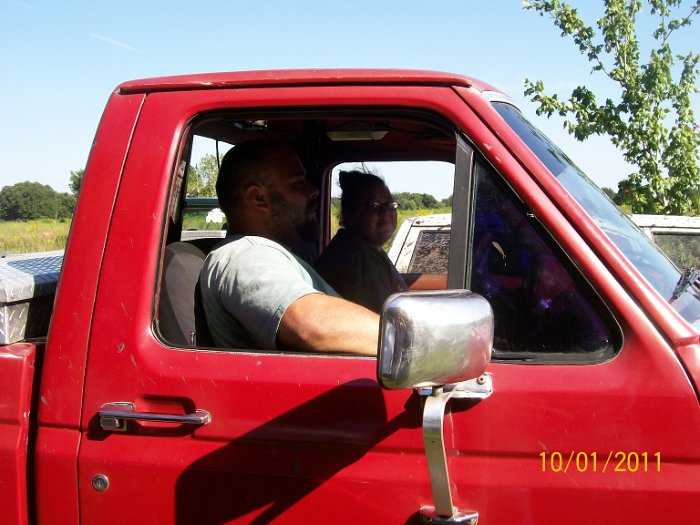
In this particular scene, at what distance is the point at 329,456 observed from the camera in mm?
1620

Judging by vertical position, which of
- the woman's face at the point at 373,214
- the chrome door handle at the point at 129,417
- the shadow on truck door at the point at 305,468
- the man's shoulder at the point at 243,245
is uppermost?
the woman's face at the point at 373,214

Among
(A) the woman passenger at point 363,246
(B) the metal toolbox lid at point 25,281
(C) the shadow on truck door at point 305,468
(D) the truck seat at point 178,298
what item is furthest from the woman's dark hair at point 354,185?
(C) the shadow on truck door at point 305,468

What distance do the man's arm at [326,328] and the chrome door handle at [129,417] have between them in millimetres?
293

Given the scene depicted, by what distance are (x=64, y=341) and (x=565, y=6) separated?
8602 mm

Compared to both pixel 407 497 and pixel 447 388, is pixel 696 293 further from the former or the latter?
pixel 407 497

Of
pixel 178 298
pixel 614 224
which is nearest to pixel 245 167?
pixel 178 298

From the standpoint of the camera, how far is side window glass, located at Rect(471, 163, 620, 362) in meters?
1.59

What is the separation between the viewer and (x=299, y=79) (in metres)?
1.84

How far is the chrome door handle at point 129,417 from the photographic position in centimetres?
166

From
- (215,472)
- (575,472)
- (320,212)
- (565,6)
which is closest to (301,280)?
(215,472)

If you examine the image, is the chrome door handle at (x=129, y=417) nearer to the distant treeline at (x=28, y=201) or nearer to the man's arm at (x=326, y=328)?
the man's arm at (x=326, y=328)

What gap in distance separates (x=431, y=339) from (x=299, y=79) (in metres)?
0.86

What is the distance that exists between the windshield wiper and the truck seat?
1248 mm
